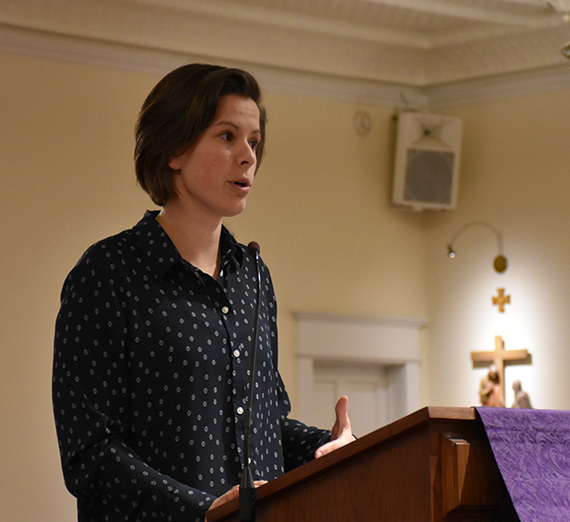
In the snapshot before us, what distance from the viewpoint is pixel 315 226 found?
610 centimetres

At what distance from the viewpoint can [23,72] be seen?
212 inches

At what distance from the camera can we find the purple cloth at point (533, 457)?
1.23 m

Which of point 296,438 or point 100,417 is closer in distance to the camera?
point 100,417

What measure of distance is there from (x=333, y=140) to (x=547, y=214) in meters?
1.55

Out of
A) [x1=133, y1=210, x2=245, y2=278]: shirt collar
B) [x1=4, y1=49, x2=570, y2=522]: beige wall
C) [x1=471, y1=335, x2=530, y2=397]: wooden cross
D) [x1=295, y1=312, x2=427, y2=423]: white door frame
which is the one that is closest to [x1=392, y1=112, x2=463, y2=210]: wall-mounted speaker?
[x1=4, y1=49, x2=570, y2=522]: beige wall

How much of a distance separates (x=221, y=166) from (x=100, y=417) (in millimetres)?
592

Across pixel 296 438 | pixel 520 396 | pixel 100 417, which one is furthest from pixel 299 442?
pixel 520 396

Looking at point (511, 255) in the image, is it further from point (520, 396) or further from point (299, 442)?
point (299, 442)

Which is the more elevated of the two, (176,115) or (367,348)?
(176,115)

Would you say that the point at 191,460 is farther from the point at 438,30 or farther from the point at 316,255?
the point at 438,30

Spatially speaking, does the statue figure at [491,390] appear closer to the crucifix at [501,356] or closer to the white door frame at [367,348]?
the crucifix at [501,356]

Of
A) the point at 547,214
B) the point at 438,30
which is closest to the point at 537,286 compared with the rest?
the point at 547,214

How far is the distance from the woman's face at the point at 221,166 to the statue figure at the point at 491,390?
Answer: 430cm

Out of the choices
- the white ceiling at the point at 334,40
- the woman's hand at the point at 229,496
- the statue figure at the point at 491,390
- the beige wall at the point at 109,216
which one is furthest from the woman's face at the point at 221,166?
the statue figure at the point at 491,390
